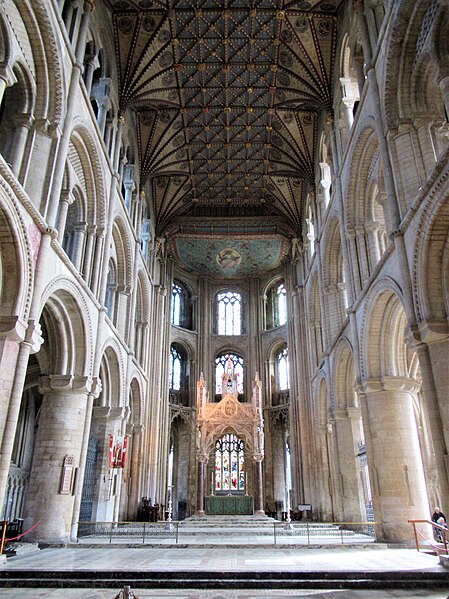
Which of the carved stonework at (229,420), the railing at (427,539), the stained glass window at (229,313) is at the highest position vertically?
the stained glass window at (229,313)

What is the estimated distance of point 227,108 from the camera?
2427 cm

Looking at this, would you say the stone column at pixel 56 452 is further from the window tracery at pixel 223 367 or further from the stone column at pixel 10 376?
the window tracery at pixel 223 367

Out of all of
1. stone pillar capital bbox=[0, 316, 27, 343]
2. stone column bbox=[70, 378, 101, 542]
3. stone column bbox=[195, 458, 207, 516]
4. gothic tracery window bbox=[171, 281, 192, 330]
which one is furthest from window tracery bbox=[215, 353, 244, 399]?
stone pillar capital bbox=[0, 316, 27, 343]

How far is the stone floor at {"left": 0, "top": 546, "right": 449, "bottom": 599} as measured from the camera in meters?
A: 7.83

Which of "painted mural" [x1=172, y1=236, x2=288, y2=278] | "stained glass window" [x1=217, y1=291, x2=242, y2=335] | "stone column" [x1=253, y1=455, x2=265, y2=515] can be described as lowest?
"stone column" [x1=253, y1=455, x2=265, y2=515]

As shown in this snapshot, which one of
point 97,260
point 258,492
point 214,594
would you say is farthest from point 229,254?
point 214,594

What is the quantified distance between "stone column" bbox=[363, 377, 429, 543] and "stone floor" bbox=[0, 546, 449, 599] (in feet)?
4.70

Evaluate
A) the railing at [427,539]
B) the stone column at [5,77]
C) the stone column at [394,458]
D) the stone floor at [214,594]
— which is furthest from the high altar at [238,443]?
the stone column at [5,77]

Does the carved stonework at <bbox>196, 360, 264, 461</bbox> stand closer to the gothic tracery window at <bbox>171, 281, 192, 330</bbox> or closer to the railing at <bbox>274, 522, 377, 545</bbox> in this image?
the gothic tracery window at <bbox>171, 281, 192, 330</bbox>

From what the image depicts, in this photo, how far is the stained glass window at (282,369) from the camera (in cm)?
3547

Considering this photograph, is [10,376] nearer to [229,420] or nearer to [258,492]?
[258,492]

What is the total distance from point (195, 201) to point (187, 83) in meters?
8.44

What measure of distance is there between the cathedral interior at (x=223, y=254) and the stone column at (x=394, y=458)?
0.19 feet

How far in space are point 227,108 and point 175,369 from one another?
737 inches
